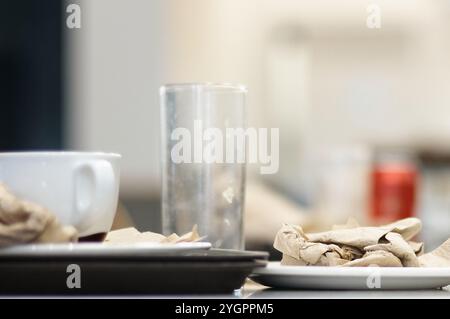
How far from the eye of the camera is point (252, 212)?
1810mm

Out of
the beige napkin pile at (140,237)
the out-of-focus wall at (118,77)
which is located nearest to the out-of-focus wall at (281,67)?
the out-of-focus wall at (118,77)

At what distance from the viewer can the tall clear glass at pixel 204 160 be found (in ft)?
2.02

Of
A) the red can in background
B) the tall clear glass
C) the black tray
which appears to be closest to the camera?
the black tray

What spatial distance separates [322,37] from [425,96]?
20.0 inches

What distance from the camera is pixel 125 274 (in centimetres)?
41

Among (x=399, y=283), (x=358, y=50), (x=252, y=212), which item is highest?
(x=358, y=50)


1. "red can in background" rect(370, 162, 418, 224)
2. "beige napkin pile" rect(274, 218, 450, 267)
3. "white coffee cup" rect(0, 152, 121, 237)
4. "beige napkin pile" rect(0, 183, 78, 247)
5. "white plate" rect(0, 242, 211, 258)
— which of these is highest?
"white coffee cup" rect(0, 152, 121, 237)

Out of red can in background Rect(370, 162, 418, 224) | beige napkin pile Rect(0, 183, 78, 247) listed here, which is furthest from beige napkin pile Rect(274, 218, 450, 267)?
red can in background Rect(370, 162, 418, 224)

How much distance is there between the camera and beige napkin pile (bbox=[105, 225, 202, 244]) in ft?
1.57

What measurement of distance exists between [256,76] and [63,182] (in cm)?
332

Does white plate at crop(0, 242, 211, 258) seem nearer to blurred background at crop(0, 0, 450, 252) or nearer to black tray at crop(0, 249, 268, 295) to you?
black tray at crop(0, 249, 268, 295)

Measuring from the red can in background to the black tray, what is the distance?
184cm

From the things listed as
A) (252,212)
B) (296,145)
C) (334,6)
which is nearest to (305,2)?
(334,6)

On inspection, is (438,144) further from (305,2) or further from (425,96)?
(305,2)
